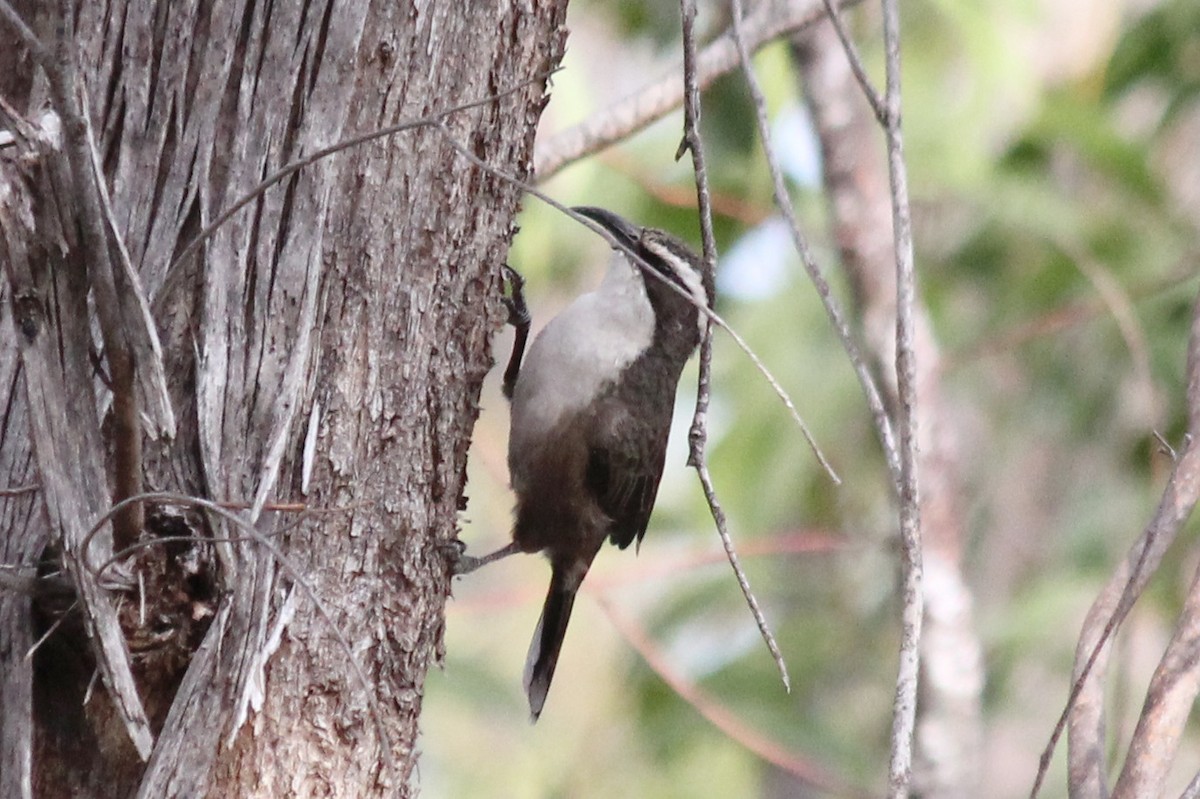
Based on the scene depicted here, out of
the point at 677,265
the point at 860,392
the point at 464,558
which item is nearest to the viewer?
the point at 464,558

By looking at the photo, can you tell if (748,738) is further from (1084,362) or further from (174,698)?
(1084,362)

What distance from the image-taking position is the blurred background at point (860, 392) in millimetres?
4949

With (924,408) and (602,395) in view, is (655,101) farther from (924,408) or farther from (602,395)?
(924,408)

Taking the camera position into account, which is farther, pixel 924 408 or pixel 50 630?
pixel 924 408

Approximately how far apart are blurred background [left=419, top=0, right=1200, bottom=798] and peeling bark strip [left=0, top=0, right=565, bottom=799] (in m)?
1.41

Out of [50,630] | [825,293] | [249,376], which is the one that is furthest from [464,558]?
[825,293]

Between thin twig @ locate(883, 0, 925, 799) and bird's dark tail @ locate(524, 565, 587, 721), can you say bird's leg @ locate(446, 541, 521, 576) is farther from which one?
thin twig @ locate(883, 0, 925, 799)

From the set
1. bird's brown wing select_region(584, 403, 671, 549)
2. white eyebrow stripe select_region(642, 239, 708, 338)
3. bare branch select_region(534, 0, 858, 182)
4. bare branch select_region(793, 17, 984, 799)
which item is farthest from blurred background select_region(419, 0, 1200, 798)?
white eyebrow stripe select_region(642, 239, 708, 338)

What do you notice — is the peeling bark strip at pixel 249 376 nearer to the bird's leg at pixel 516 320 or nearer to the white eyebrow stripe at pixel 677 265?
the bird's leg at pixel 516 320

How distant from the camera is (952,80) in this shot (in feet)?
22.8

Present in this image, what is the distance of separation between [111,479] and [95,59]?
23.7 inches

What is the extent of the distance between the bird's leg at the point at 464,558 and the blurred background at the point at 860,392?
0.26m

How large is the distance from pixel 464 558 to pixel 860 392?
9.65 ft

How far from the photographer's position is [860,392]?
5527 millimetres
